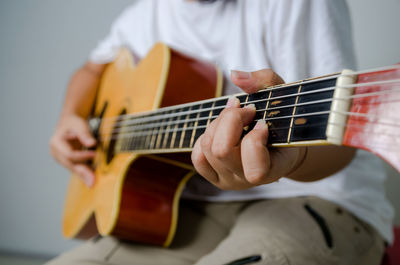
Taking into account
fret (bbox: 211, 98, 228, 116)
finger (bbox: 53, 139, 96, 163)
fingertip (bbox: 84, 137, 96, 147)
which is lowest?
finger (bbox: 53, 139, 96, 163)

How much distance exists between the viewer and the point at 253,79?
43 cm

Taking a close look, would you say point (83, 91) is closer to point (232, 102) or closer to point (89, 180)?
point (89, 180)

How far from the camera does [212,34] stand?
0.87m

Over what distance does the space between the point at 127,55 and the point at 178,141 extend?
574 millimetres

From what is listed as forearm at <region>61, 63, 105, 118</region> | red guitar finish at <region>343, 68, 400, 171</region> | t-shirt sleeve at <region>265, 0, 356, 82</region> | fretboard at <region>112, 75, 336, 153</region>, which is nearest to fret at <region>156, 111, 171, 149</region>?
fretboard at <region>112, 75, 336, 153</region>

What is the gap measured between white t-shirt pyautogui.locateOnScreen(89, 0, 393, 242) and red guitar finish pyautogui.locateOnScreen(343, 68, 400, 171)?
28 centimetres

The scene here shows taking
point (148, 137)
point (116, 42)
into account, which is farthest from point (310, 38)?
point (116, 42)

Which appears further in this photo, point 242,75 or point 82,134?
point 82,134

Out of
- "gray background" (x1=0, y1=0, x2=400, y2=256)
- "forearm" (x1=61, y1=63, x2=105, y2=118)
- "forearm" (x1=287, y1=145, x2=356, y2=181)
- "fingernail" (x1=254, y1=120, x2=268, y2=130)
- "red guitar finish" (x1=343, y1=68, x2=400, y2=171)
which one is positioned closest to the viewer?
"red guitar finish" (x1=343, y1=68, x2=400, y2=171)

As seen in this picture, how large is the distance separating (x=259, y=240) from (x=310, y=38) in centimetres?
39

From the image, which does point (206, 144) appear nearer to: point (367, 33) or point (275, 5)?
point (275, 5)

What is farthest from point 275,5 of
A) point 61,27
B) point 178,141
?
point 61,27

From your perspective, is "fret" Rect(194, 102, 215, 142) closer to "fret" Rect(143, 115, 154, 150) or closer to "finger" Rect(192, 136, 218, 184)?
"finger" Rect(192, 136, 218, 184)

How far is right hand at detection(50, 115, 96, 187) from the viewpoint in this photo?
96cm
